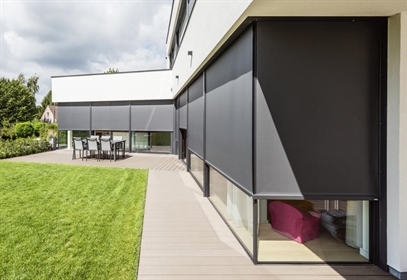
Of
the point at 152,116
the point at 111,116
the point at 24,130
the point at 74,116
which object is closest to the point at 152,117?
the point at 152,116

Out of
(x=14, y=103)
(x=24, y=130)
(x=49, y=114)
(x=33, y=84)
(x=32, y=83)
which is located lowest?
(x=24, y=130)

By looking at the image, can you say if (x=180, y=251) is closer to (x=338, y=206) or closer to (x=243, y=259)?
(x=243, y=259)

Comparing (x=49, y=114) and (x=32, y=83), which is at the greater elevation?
(x=32, y=83)

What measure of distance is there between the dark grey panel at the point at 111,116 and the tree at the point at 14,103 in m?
26.3

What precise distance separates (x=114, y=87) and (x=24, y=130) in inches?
585

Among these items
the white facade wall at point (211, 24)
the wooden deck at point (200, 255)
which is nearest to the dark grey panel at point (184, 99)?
the white facade wall at point (211, 24)

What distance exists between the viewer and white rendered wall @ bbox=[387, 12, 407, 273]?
2508mm

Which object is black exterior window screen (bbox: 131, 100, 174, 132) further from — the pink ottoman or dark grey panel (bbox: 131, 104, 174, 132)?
the pink ottoman

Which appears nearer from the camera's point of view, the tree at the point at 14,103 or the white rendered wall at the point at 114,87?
the white rendered wall at the point at 114,87

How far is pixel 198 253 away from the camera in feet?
10.2

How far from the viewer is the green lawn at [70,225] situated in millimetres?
2760

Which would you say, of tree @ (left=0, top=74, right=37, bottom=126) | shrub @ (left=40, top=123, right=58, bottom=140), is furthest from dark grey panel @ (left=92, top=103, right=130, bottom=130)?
tree @ (left=0, top=74, right=37, bottom=126)

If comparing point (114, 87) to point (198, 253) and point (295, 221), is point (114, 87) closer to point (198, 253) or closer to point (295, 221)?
point (198, 253)

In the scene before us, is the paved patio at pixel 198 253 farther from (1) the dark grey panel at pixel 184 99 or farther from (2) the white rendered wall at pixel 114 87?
(2) the white rendered wall at pixel 114 87
